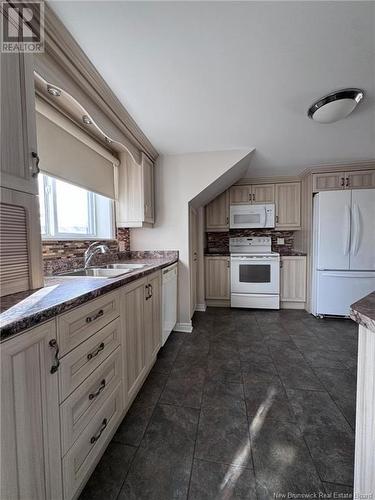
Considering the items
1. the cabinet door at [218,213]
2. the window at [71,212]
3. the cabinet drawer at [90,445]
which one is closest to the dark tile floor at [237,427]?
the cabinet drawer at [90,445]

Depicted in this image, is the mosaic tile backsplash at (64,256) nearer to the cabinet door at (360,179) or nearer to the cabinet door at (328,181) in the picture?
the cabinet door at (328,181)

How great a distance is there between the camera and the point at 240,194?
12.1ft

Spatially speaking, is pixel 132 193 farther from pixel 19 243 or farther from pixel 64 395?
pixel 64 395

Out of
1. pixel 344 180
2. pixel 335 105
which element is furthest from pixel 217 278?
pixel 335 105

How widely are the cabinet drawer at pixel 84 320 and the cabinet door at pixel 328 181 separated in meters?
3.15

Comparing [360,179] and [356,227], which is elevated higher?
[360,179]

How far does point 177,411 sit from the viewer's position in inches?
55.7

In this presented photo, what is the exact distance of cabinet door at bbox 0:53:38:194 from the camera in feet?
2.74

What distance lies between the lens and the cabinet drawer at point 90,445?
2.71 feet

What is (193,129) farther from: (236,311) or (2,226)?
(236,311)

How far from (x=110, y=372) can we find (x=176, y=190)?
2.06m

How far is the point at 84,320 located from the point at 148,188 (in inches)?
74.4

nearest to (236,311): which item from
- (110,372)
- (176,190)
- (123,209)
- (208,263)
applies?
(208,263)

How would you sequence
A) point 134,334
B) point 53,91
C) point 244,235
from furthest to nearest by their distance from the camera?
1. point 244,235
2. point 134,334
3. point 53,91
